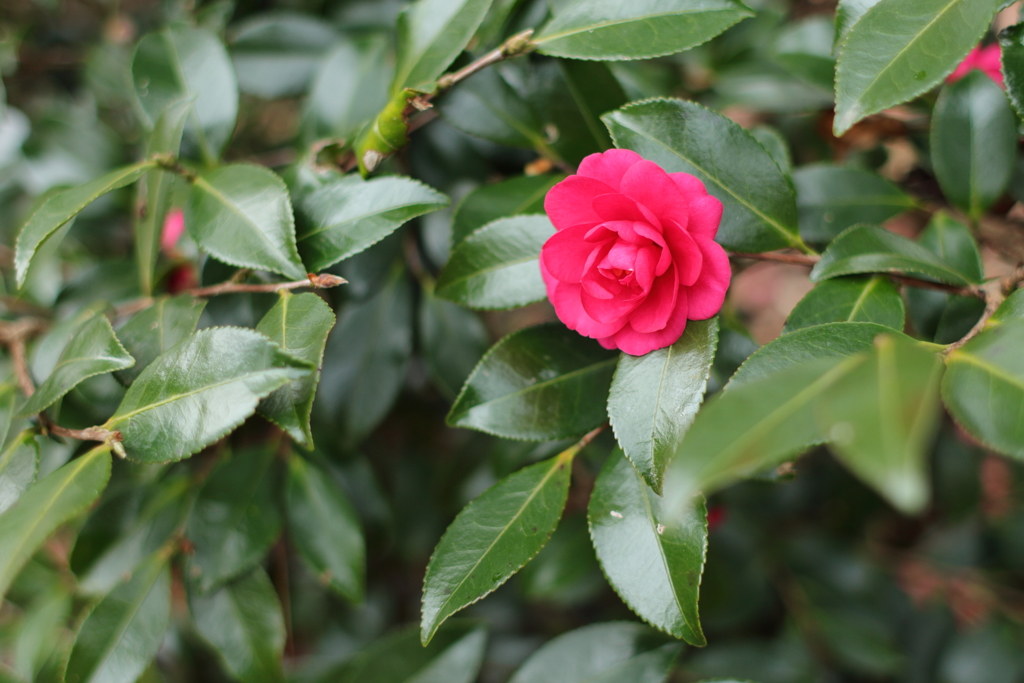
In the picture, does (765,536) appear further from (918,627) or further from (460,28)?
(460,28)

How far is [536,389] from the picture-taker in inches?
23.0

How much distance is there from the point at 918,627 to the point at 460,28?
4.25ft

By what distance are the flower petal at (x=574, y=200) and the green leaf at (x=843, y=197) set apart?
Result: 37 cm

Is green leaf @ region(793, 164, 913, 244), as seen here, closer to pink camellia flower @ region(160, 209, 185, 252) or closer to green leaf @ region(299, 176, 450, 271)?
green leaf @ region(299, 176, 450, 271)

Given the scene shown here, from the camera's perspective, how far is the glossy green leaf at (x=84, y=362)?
52 centimetres

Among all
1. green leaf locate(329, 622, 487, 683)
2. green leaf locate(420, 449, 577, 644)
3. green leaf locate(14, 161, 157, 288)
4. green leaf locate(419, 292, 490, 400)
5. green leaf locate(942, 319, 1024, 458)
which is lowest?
green leaf locate(329, 622, 487, 683)

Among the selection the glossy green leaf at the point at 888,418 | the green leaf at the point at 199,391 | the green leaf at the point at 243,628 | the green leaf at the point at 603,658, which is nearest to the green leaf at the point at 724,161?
the glossy green leaf at the point at 888,418

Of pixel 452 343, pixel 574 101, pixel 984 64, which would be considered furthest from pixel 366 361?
pixel 984 64

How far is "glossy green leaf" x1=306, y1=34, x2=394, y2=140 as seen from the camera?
83 cm

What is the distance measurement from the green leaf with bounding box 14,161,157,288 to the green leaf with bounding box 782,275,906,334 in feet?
1.96

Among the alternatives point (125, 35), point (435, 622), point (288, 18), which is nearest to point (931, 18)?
point (435, 622)

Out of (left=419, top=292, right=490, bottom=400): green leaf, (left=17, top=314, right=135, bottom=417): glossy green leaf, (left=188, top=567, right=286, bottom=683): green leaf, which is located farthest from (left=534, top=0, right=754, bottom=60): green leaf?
(left=188, top=567, right=286, bottom=683): green leaf

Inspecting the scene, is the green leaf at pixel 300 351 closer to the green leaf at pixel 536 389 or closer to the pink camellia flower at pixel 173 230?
the green leaf at pixel 536 389

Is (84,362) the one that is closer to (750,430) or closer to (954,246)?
(750,430)
